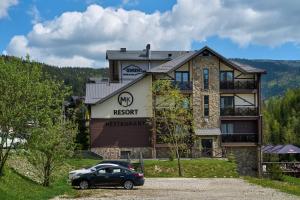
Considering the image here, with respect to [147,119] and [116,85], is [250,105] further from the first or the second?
[116,85]

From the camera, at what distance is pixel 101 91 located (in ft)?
205

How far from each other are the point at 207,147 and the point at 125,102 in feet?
31.1

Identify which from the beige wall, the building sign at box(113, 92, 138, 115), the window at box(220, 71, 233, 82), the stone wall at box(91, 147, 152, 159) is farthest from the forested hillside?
the building sign at box(113, 92, 138, 115)

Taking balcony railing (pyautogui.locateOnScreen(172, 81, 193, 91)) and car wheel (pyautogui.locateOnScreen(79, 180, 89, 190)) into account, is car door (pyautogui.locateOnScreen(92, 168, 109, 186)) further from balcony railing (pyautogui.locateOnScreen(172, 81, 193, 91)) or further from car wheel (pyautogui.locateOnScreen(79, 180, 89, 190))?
balcony railing (pyautogui.locateOnScreen(172, 81, 193, 91))

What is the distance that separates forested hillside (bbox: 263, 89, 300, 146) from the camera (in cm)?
8412

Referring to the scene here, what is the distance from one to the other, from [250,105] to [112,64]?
1021 inches

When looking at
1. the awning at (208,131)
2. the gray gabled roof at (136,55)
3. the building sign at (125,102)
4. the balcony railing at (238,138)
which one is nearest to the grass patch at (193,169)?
the awning at (208,131)

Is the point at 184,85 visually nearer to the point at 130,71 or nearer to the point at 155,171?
the point at 155,171

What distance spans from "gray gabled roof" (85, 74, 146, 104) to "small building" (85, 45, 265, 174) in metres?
0.17

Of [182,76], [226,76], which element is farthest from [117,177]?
[226,76]

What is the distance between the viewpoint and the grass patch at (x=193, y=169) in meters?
47.9

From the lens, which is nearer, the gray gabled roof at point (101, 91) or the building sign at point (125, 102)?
the gray gabled roof at point (101, 91)

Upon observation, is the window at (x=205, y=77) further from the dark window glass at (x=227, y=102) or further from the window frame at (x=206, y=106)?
the dark window glass at (x=227, y=102)

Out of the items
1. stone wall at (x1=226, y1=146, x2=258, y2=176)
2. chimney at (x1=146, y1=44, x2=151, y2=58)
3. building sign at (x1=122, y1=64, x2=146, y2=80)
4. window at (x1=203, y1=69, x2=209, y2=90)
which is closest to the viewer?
stone wall at (x1=226, y1=146, x2=258, y2=176)
